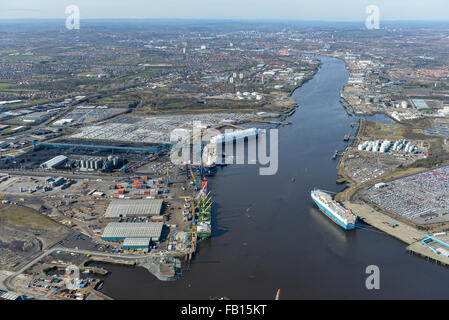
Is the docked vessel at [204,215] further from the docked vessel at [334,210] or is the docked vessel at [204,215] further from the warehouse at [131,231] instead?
the docked vessel at [334,210]

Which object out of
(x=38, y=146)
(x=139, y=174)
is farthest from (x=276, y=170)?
(x=38, y=146)

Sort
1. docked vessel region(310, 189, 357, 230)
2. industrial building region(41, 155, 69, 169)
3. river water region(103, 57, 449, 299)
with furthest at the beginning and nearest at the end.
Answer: industrial building region(41, 155, 69, 169), docked vessel region(310, 189, 357, 230), river water region(103, 57, 449, 299)

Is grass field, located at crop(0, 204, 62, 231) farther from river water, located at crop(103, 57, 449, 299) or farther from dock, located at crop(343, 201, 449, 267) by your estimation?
Answer: dock, located at crop(343, 201, 449, 267)

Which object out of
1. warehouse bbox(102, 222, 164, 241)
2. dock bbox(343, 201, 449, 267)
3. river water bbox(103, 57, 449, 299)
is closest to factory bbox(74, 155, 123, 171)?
river water bbox(103, 57, 449, 299)

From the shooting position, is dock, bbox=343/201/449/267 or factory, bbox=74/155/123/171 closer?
dock, bbox=343/201/449/267

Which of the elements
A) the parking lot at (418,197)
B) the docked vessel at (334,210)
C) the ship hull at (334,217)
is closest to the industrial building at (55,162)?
the docked vessel at (334,210)

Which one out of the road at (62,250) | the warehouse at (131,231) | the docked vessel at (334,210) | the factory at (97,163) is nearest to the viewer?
the road at (62,250)
